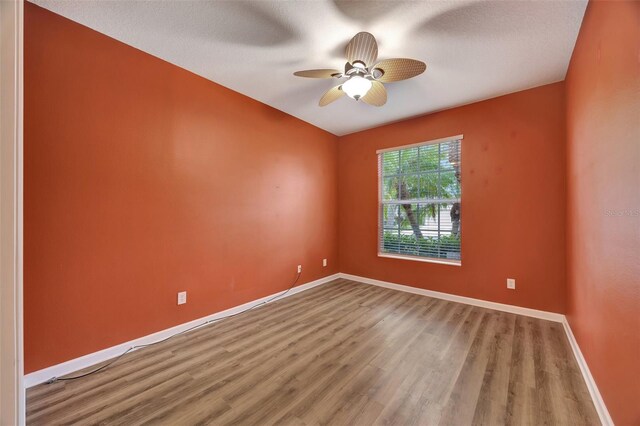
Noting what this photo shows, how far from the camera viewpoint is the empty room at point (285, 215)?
4.59 feet

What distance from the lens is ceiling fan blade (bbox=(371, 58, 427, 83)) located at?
185 cm

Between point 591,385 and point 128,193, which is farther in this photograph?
point 128,193

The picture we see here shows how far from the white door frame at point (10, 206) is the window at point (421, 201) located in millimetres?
3789

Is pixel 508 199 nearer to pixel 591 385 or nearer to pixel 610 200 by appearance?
pixel 610 200

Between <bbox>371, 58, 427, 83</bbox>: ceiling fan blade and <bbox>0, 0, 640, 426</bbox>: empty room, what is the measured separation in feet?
0.05

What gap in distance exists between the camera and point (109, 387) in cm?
168

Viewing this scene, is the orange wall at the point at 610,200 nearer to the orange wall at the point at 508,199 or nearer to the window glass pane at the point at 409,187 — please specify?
the orange wall at the point at 508,199

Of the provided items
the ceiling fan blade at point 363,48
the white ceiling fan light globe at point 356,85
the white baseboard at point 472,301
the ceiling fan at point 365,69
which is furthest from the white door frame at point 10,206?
the white baseboard at point 472,301

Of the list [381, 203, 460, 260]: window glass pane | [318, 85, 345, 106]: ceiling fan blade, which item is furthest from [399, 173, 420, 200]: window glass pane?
[318, 85, 345, 106]: ceiling fan blade

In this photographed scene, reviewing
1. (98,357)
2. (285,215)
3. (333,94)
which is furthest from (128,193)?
(333,94)

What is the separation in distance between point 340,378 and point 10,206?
1946 mm

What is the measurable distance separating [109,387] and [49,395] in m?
0.33

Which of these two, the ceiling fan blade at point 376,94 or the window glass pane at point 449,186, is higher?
the ceiling fan blade at point 376,94

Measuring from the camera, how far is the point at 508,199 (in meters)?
2.98
